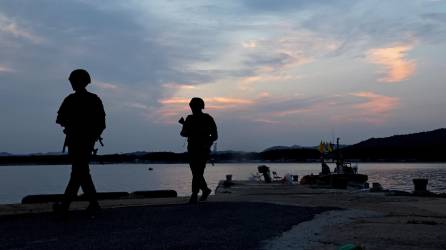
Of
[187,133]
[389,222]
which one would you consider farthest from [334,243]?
[187,133]

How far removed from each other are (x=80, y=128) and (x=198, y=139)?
3451mm

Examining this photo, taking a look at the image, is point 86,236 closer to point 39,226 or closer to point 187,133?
point 39,226

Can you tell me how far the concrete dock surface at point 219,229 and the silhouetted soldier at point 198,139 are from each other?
4.11ft

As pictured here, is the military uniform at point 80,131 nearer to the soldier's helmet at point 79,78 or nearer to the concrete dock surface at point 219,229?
the soldier's helmet at point 79,78

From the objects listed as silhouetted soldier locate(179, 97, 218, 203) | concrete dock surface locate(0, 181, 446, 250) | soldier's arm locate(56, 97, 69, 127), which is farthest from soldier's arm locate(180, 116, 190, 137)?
soldier's arm locate(56, 97, 69, 127)

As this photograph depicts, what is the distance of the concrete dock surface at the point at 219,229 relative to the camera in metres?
6.30

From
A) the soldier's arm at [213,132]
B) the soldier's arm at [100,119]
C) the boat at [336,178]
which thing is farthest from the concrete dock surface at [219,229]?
the boat at [336,178]

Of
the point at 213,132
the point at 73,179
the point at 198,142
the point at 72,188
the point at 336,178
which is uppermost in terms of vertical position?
the point at 213,132

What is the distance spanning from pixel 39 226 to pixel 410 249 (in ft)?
14.5

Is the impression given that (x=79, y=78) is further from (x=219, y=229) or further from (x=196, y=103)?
(x=196, y=103)

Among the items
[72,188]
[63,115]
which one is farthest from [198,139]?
[72,188]

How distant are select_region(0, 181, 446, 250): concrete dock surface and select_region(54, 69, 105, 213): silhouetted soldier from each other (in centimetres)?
38

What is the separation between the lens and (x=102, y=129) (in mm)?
8602

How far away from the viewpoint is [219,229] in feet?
24.1
